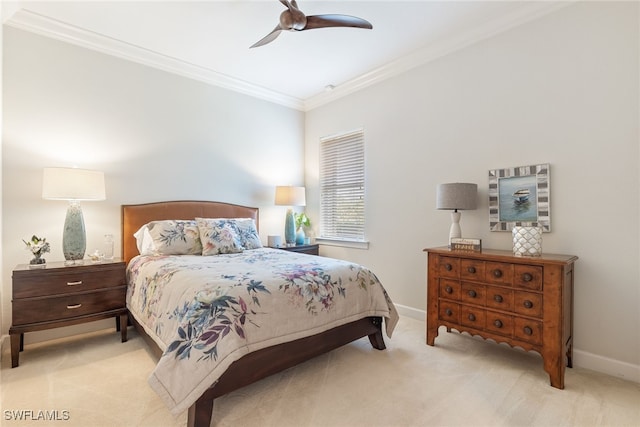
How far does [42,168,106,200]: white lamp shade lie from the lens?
256cm

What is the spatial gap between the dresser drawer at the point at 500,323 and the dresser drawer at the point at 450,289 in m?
0.27

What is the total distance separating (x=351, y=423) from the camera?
5.52 feet

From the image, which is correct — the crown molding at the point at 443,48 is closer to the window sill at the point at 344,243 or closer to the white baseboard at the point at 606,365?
the window sill at the point at 344,243

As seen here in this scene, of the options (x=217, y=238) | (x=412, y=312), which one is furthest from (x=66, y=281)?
(x=412, y=312)

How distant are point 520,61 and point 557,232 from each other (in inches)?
57.5

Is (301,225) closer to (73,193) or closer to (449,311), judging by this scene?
(449,311)

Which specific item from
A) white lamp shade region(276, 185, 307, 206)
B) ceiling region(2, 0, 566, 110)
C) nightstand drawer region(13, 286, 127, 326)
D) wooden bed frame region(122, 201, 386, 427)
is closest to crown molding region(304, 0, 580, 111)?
ceiling region(2, 0, 566, 110)

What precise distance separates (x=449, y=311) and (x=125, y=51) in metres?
4.00

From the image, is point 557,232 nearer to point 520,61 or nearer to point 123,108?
point 520,61

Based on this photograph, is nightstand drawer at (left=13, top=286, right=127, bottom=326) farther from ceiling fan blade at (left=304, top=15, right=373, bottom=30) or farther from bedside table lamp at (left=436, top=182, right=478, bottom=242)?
bedside table lamp at (left=436, top=182, right=478, bottom=242)

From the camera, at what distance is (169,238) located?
302 cm

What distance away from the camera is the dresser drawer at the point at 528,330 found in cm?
214

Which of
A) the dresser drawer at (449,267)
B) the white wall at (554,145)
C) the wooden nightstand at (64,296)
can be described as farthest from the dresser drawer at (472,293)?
the wooden nightstand at (64,296)

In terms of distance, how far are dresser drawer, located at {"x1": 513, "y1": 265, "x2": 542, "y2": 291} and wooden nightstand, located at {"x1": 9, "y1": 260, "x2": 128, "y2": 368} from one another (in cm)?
320
